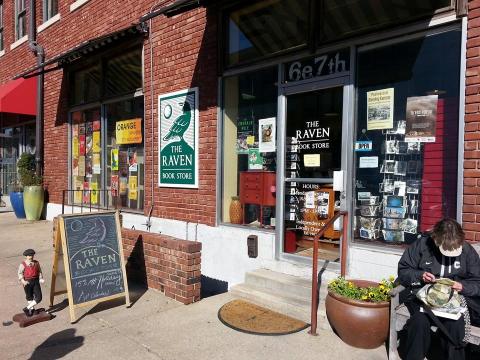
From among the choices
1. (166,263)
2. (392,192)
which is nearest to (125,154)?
(166,263)

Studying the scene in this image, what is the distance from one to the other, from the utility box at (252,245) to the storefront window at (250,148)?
0.31 metres

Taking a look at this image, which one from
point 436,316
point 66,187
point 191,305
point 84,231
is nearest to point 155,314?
point 191,305

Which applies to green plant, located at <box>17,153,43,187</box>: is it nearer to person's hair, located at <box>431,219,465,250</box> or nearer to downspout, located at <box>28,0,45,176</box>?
downspout, located at <box>28,0,45,176</box>

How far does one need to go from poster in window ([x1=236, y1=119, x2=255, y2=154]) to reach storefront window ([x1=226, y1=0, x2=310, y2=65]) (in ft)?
2.85

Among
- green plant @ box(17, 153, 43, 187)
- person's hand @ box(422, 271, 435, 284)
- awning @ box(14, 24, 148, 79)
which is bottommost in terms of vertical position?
person's hand @ box(422, 271, 435, 284)

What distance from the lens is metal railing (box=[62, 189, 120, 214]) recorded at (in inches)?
348

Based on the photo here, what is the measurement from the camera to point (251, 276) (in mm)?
5184

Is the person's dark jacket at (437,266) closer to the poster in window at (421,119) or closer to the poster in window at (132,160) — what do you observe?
the poster in window at (421,119)

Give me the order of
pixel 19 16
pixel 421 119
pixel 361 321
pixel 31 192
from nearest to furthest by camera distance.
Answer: pixel 361 321, pixel 421 119, pixel 31 192, pixel 19 16

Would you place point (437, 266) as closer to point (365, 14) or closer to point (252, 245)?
point (252, 245)

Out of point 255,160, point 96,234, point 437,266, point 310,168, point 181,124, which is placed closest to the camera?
point 437,266

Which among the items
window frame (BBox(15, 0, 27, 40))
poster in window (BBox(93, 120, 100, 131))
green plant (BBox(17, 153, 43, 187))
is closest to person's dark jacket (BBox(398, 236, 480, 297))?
poster in window (BBox(93, 120, 100, 131))

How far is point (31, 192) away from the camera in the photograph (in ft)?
34.0

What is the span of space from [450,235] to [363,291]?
2.94ft
